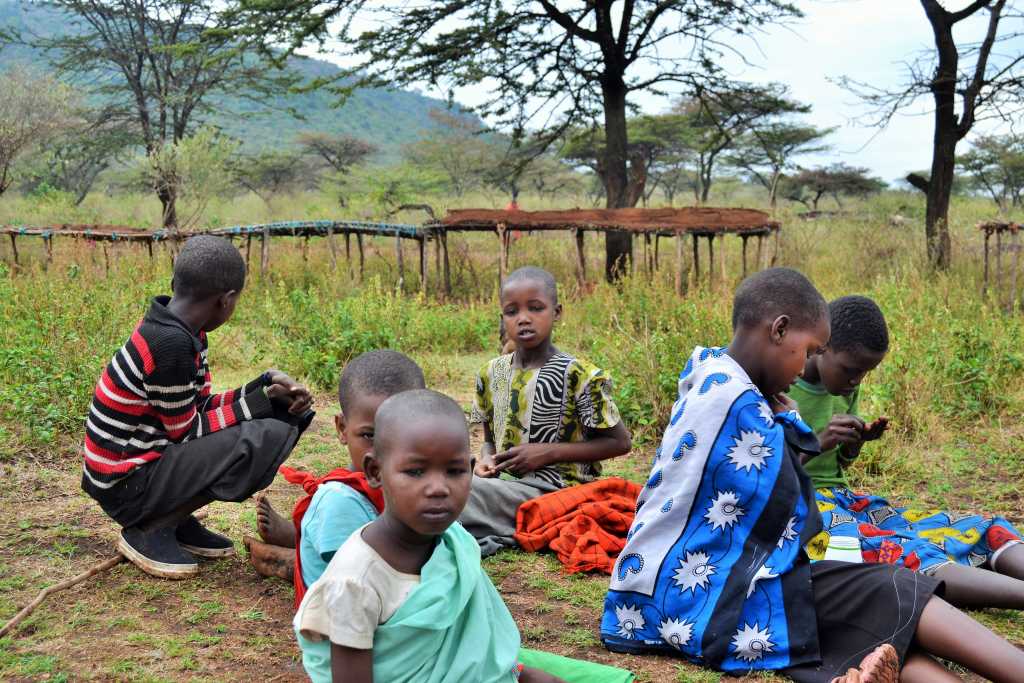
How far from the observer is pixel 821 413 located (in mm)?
3324

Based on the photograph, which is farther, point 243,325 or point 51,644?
point 243,325

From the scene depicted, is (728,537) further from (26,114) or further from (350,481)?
(26,114)

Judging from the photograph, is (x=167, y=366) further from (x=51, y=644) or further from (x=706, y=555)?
(x=706, y=555)

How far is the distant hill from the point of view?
56375mm

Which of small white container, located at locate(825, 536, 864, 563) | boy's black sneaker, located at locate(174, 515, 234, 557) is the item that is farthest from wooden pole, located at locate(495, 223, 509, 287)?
small white container, located at locate(825, 536, 864, 563)

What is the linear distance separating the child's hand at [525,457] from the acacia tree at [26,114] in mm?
18652

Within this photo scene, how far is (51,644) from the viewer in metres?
2.78

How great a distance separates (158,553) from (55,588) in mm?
357

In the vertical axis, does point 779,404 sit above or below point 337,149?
below

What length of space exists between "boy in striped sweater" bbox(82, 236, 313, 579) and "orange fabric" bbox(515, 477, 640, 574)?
39.7 inches

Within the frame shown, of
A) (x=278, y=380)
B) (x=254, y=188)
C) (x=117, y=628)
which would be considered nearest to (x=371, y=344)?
(x=278, y=380)

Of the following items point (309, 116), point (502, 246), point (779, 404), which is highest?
point (309, 116)

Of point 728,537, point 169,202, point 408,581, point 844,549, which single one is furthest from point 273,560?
point 169,202

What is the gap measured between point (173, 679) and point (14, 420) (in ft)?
9.67
